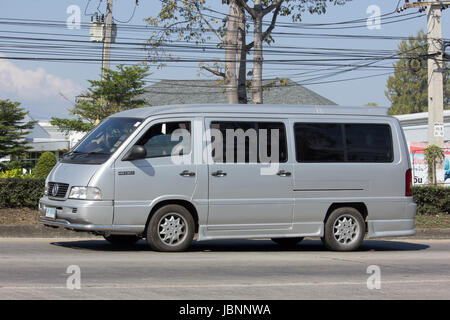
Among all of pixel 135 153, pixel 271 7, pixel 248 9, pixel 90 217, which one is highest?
pixel 271 7

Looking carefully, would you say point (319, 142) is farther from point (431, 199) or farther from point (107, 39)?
point (107, 39)

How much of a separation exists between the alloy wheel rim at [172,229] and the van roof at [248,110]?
64.5 inches

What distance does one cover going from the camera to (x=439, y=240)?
673 inches

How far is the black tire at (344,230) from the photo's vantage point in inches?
493

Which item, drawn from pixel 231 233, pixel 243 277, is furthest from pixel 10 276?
pixel 231 233

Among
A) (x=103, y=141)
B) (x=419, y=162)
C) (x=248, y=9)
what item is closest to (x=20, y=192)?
(x=103, y=141)

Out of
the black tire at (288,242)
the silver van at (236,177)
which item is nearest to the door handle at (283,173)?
the silver van at (236,177)

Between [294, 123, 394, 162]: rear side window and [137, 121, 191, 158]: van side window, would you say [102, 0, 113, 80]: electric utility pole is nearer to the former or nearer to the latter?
[294, 123, 394, 162]: rear side window

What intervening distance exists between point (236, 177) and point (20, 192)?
6.65 metres

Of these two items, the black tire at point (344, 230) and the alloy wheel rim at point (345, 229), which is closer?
the black tire at point (344, 230)

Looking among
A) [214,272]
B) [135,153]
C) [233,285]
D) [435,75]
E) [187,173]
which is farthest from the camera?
[435,75]

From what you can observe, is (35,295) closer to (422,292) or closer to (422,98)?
(422,292)

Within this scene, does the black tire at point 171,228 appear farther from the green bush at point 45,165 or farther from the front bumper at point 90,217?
the green bush at point 45,165

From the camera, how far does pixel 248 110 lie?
1198 centimetres
